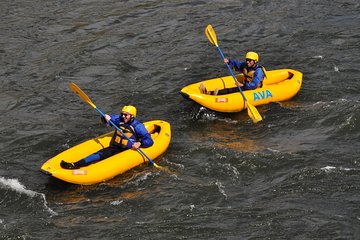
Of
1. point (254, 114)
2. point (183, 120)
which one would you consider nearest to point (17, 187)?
point (183, 120)

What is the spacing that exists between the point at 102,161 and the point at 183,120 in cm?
273

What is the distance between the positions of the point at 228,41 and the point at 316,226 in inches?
335

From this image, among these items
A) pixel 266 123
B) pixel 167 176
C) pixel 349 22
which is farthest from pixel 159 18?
pixel 167 176

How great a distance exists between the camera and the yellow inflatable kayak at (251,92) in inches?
486

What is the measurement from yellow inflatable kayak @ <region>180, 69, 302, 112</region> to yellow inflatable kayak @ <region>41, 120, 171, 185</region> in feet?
3.70

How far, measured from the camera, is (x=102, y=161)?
34.2 ft

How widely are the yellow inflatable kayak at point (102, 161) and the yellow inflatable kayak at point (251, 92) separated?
3.70 feet

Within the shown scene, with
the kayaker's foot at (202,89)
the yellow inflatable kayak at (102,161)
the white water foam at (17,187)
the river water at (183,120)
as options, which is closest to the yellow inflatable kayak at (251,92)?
the kayaker's foot at (202,89)

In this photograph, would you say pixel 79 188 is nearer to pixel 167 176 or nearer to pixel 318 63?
pixel 167 176

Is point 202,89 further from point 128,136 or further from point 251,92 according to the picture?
point 128,136

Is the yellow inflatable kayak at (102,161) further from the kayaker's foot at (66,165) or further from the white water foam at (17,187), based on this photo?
the white water foam at (17,187)

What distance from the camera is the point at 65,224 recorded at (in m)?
9.38

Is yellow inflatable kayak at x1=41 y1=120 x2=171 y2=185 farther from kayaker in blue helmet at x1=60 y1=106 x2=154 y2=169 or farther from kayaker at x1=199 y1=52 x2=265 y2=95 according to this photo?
kayaker at x1=199 y1=52 x2=265 y2=95

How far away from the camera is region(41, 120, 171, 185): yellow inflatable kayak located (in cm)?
1005
